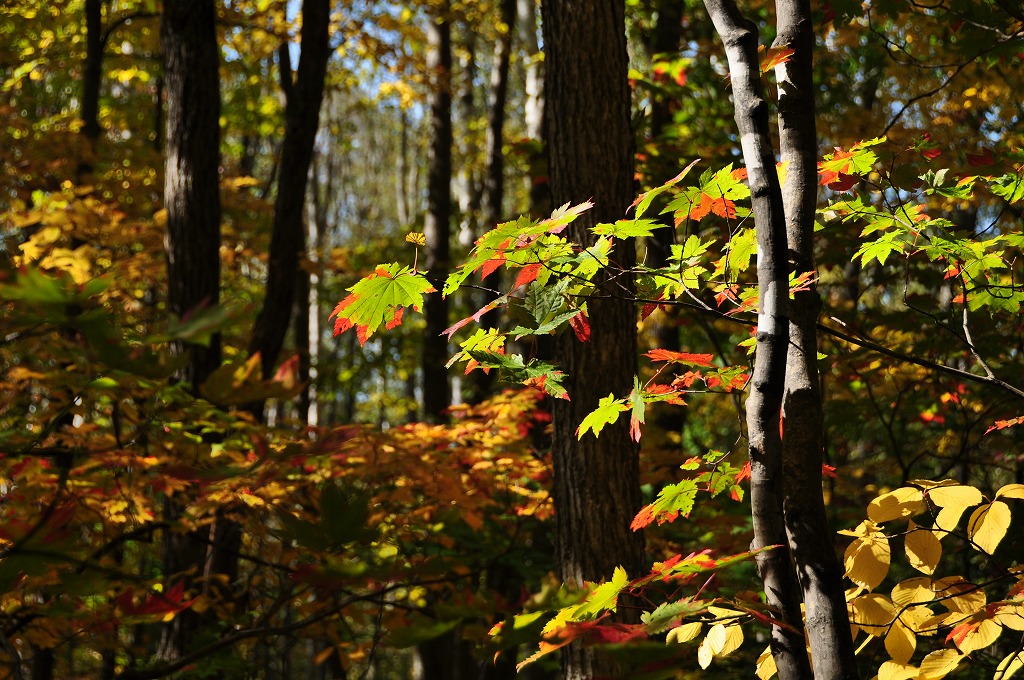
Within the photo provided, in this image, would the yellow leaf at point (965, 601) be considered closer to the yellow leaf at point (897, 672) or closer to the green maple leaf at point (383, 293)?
the yellow leaf at point (897, 672)

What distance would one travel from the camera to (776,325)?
5.24 feet

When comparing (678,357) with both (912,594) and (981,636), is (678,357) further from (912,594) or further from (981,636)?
(981,636)

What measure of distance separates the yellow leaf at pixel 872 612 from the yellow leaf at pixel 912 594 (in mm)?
22

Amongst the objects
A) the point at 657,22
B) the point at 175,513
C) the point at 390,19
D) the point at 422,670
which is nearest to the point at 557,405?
the point at 175,513

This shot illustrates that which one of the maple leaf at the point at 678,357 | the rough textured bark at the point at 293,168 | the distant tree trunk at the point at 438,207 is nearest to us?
the maple leaf at the point at 678,357

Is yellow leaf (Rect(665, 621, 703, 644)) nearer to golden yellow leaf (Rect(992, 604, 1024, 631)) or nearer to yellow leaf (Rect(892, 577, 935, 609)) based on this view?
yellow leaf (Rect(892, 577, 935, 609))

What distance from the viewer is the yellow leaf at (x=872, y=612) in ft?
5.39

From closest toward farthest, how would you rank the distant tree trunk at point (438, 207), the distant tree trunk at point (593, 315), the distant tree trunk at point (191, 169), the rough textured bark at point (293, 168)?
the distant tree trunk at point (593, 315) → the distant tree trunk at point (191, 169) → the rough textured bark at point (293, 168) → the distant tree trunk at point (438, 207)

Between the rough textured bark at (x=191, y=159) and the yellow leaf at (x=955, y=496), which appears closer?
the yellow leaf at (x=955, y=496)

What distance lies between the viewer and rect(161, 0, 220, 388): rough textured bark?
466 centimetres

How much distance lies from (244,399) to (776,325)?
1044 millimetres

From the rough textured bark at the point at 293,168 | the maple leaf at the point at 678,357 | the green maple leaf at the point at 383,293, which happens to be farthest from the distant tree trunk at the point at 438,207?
the green maple leaf at the point at 383,293

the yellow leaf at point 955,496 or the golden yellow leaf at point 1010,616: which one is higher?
the yellow leaf at point 955,496

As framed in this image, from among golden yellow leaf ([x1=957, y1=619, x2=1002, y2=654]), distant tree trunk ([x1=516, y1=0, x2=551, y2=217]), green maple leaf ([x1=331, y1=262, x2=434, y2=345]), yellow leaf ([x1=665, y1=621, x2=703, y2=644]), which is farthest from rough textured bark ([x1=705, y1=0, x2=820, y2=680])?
distant tree trunk ([x1=516, y1=0, x2=551, y2=217])
